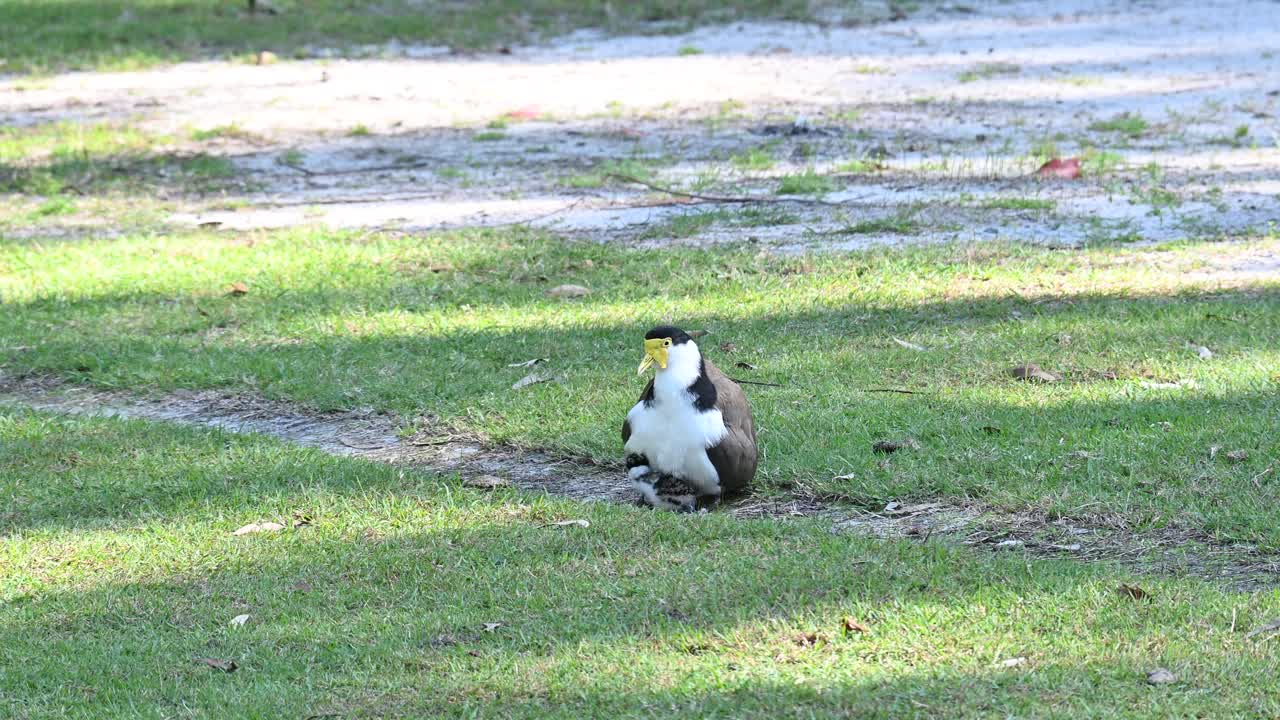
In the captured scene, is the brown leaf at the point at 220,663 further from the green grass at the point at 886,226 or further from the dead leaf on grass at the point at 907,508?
the green grass at the point at 886,226

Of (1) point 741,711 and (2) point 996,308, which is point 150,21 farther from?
(1) point 741,711

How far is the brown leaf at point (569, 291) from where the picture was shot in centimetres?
831

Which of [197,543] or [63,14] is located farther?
[63,14]

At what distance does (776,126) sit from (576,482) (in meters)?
7.01

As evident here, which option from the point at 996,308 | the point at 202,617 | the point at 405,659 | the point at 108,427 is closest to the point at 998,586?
the point at 405,659

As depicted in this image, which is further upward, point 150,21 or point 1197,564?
point 150,21

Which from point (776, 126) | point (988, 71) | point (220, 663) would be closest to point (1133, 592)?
point (220, 663)

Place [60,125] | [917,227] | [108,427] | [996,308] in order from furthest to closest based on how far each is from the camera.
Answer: [60,125] → [917,227] → [996,308] → [108,427]

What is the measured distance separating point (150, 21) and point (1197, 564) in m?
15.7

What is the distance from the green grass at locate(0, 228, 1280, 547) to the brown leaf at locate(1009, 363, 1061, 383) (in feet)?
0.21

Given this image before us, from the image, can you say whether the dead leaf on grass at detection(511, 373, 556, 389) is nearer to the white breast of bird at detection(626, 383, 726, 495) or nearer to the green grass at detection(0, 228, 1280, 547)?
the green grass at detection(0, 228, 1280, 547)

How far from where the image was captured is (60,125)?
13242 millimetres

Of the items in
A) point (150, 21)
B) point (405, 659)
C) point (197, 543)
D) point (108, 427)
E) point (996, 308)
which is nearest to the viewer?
point (405, 659)

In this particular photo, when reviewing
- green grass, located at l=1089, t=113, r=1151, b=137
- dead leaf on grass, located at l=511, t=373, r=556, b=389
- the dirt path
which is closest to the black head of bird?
dead leaf on grass, located at l=511, t=373, r=556, b=389
